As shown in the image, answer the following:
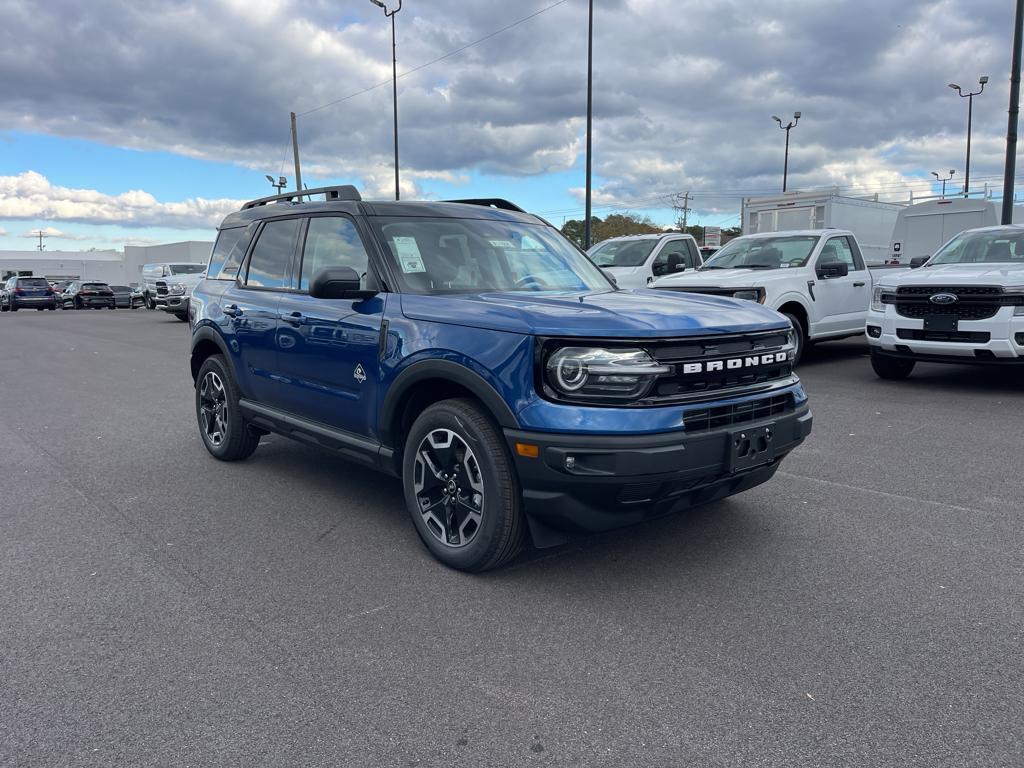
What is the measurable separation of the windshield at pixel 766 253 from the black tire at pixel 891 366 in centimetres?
183

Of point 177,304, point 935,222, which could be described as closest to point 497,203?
point 935,222

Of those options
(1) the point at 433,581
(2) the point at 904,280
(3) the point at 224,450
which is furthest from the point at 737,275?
(1) the point at 433,581

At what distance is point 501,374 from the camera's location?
343 centimetres

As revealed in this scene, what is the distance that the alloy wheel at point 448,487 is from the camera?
3.66 m

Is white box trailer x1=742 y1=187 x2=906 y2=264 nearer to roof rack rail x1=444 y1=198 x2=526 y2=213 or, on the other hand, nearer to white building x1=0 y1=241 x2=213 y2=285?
roof rack rail x1=444 y1=198 x2=526 y2=213

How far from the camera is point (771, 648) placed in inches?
119

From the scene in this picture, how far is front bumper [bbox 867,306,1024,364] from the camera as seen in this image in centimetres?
795

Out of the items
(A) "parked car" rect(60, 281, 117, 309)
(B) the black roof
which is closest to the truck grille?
(B) the black roof

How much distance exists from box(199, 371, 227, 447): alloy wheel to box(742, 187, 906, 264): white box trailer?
14611mm

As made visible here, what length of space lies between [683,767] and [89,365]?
504 inches

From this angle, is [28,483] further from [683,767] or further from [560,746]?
[683,767]

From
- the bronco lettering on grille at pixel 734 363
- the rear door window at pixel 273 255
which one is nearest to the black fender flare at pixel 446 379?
the bronco lettering on grille at pixel 734 363

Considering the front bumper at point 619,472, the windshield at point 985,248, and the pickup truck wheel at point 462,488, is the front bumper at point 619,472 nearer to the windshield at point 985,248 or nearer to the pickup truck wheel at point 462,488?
the pickup truck wheel at point 462,488

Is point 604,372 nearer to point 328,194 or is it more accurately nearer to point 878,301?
point 328,194
